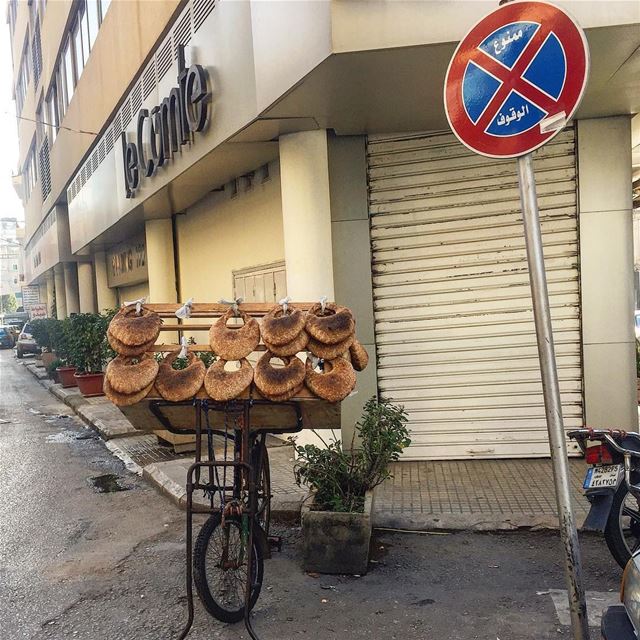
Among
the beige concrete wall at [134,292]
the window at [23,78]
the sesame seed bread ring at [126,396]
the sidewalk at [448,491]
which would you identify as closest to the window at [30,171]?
the window at [23,78]

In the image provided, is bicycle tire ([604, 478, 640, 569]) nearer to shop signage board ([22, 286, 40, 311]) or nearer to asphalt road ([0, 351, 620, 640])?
asphalt road ([0, 351, 620, 640])

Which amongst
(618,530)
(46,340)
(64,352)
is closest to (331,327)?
(618,530)

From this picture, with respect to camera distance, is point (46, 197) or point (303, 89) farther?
point (46, 197)

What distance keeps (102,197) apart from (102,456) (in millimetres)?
7185

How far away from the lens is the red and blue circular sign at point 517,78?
249cm

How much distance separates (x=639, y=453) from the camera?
3598 mm

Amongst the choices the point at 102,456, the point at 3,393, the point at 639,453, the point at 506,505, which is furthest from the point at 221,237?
the point at 3,393

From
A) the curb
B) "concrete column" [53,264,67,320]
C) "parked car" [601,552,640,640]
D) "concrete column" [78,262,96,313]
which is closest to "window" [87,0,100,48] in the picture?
the curb

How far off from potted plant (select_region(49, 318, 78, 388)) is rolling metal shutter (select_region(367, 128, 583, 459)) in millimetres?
9210

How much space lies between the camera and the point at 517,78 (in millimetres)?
2615

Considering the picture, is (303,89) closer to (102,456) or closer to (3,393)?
(102,456)

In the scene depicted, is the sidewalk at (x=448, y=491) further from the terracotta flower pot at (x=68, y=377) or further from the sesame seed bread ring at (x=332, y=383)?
the terracotta flower pot at (x=68, y=377)

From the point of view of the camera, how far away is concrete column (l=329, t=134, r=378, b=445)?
6180mm

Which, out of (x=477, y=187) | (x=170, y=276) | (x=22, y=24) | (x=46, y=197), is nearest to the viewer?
(x=477, y=187)
